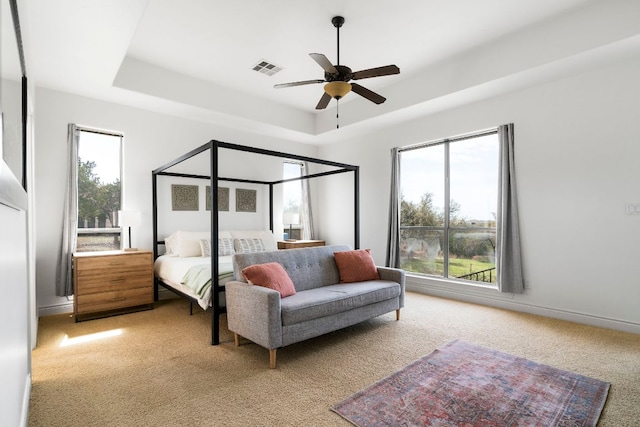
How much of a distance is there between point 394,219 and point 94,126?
4593mm

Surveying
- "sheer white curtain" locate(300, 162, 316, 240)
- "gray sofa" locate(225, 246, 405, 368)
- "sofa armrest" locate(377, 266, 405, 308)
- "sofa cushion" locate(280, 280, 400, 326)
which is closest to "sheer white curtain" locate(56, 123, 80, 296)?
"gray sofa" locate(225, 246, 405, 368)

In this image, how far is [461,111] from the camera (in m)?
4.68

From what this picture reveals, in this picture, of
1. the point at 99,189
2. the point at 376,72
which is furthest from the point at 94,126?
the point at 376,72

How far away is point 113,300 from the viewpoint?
389 cm

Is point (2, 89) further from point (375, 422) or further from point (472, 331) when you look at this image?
point (472, 331)

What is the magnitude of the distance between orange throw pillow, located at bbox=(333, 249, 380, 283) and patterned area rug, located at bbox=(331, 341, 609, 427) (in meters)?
1.24

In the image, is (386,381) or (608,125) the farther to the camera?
(608,125)

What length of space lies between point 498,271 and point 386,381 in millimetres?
2673

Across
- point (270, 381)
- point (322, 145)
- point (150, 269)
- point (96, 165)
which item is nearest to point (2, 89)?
point (270, 381)

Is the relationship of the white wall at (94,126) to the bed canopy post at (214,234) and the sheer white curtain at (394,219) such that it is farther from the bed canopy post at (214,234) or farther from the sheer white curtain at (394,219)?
the sheer white curtain at (394,219)

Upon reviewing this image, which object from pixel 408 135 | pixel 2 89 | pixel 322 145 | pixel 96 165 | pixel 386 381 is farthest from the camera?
pixel 322 145

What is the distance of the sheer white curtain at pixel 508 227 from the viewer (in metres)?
4.04

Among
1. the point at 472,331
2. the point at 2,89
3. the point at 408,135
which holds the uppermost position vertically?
the point at 408,135

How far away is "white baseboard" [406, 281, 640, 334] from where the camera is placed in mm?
3404
